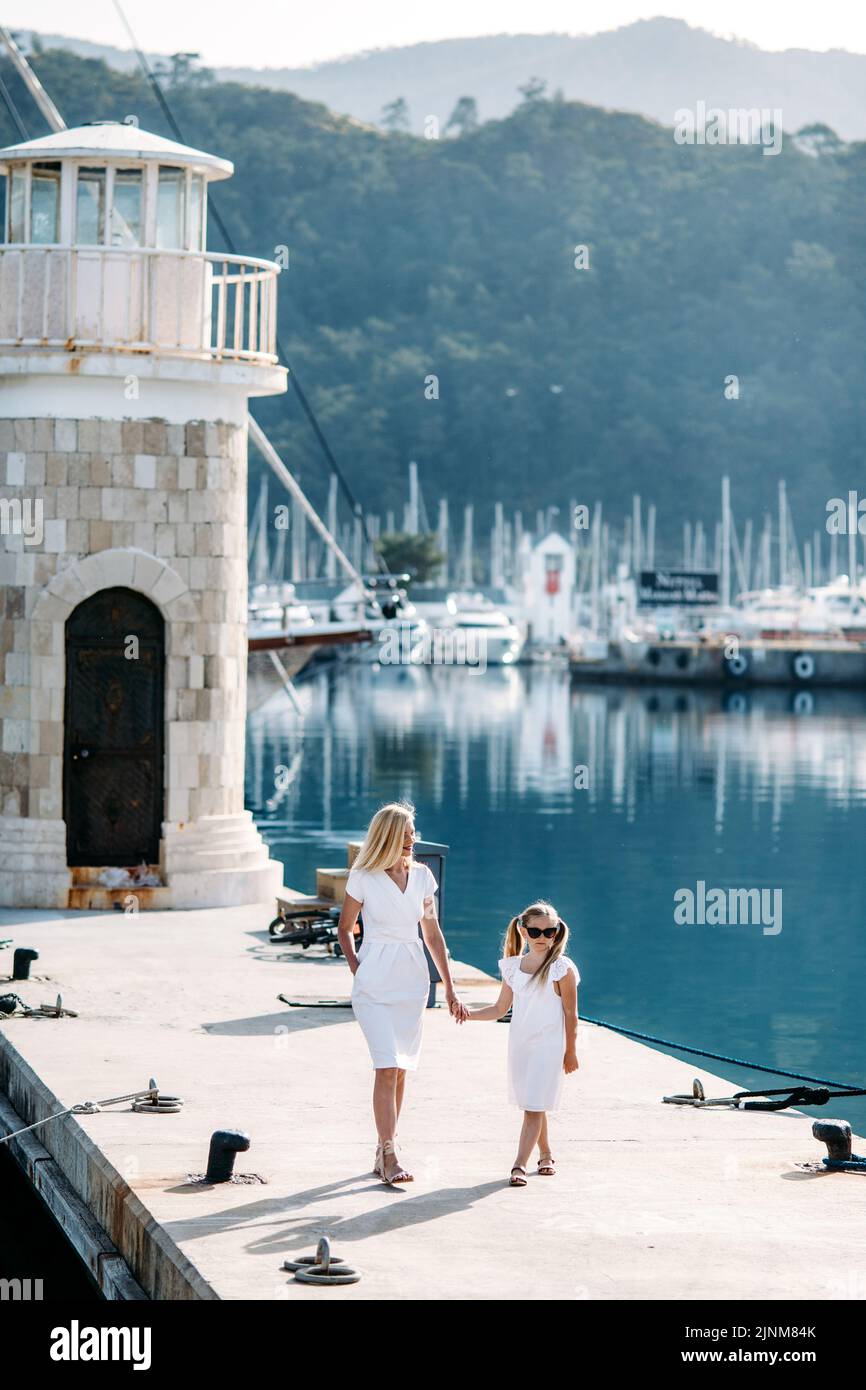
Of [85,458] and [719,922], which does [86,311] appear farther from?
[719,922]

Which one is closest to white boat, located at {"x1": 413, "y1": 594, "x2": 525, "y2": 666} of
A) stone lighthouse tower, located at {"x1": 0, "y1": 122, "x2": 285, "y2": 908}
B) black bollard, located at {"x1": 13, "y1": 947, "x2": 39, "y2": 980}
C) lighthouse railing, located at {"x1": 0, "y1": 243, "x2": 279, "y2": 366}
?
stone lighthouse tower, located at {"x1": 0, "y1": 122, "x2": 285, "y2": 908}

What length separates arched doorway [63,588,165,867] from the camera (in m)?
19.9

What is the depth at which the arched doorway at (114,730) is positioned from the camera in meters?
19.9

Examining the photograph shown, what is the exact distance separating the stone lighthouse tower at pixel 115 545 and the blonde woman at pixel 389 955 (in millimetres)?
9127

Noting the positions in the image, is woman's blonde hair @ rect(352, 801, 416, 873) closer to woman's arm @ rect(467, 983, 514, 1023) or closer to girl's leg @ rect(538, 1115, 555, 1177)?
woman's arm @ rect(467, 983, 514, 1023)

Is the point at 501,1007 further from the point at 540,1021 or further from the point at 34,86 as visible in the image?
the point at 34,86

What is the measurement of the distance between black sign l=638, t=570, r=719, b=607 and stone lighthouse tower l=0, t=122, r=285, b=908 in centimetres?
11002

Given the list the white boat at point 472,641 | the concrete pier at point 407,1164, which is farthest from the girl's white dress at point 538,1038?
the white boat at point 472,641

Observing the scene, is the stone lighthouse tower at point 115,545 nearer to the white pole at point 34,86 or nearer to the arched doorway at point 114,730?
the arched doorway at point 114,730

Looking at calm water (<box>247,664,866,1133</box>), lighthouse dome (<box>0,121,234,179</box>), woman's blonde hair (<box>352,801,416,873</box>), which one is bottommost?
calm water (<box>247,664,866,1133</box>)

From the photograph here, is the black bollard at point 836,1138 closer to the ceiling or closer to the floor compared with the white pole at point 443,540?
closer to the floor

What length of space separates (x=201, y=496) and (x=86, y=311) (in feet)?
6.44

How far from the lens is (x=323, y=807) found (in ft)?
160
